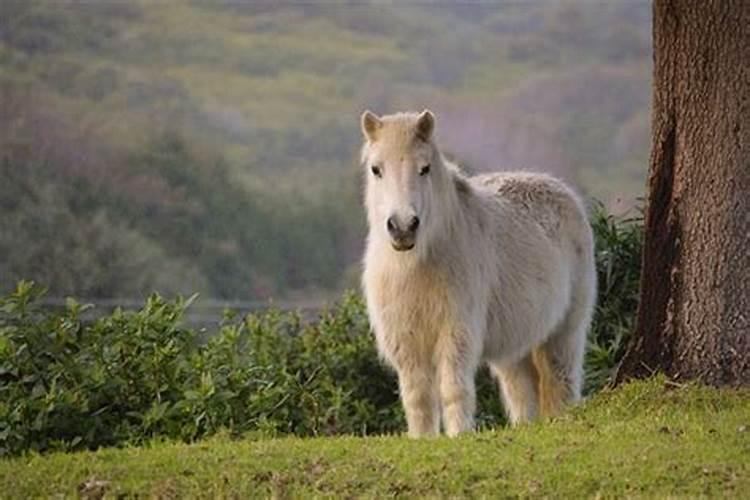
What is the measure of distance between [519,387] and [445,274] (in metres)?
1.89

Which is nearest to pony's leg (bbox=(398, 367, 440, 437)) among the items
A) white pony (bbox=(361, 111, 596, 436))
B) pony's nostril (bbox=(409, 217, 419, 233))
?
white pony (bbox=(361, 111, 596, 436))

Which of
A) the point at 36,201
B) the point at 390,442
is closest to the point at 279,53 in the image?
the point at 36,201

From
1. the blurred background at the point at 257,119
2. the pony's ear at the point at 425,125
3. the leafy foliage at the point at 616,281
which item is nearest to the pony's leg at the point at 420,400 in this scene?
the pony's ear at the point at 425,125

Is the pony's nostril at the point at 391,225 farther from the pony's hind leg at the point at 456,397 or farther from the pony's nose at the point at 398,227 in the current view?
the pony's hind leg at the point at 456,397

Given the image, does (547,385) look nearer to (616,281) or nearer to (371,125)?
(616,281)

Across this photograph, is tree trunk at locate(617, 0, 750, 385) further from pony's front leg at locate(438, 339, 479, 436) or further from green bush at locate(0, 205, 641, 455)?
green bush at locate(0, 205, 641, 455)

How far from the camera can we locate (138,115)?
32.8 m

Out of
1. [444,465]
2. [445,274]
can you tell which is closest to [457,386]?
[445,274]

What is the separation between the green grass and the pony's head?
1.24 metres

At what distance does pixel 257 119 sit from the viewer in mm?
35250

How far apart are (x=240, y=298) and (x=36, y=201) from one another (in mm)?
4003

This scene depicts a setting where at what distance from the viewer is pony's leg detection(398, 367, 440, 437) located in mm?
10102

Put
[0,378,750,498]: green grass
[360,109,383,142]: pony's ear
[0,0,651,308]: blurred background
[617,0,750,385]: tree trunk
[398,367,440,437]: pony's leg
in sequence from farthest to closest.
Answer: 1. [0,0,651,308]: blurred background
2. [398,367,440,437]: pony's leg
3. [360,109,383,142]: pony's ear
4. [617,0,750,385]: tree trunk
5. [0,378,750,498]: green grass

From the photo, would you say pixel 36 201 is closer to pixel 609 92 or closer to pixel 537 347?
pixel 609 92
